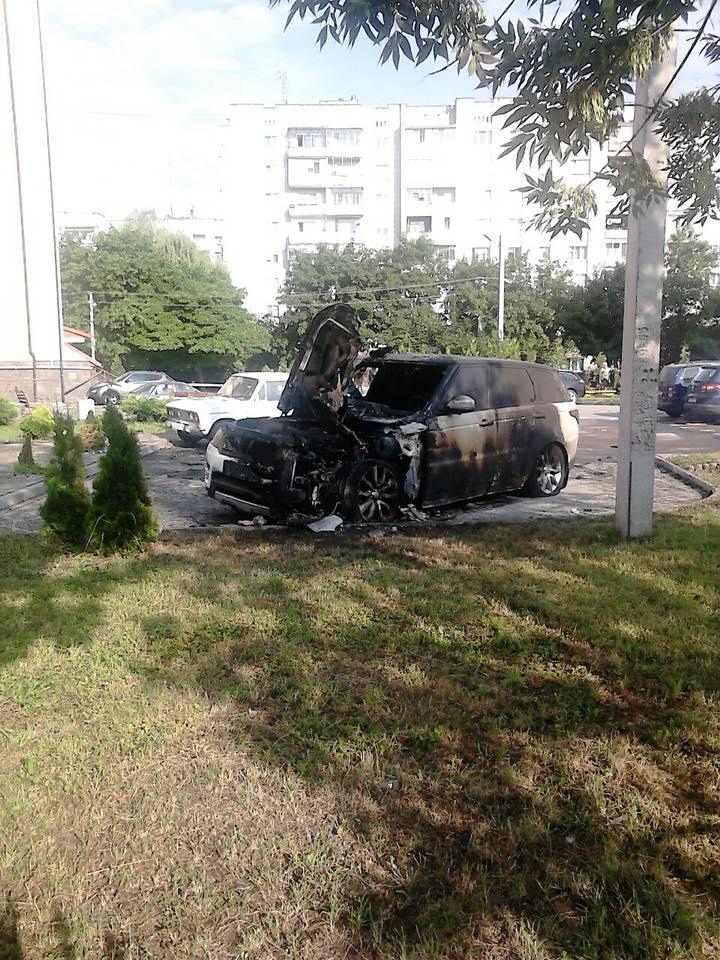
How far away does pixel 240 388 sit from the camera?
1454cm

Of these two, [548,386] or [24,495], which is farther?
[24,495]

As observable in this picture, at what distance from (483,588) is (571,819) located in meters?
2.70

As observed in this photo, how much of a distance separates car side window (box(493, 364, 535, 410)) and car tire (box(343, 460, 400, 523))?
167cm

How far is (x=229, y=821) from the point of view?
9.23ft

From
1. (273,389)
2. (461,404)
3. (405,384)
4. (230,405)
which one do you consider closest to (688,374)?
(273,389)

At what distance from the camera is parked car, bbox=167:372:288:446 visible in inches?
553

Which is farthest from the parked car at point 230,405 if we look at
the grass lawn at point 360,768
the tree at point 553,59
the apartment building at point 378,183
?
the apartment building at point 378,183

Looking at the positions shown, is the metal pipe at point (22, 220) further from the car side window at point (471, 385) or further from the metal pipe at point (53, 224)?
the car side window at point (471, 385)

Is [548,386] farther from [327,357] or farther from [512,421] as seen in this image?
[327,357]

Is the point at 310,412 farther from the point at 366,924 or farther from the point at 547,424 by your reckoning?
the point at 366,924

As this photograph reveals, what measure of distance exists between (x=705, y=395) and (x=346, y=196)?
47.8m

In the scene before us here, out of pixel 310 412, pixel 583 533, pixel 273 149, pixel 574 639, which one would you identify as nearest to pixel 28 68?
pixel 310 412

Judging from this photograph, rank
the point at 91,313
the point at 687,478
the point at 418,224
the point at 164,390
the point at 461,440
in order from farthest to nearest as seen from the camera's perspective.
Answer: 1. the point at 418,224
2. the point at 91,313
3. the point at 164,390
4. the point at 687,478
5. the point at 461,440

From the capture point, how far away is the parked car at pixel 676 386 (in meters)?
21.6
